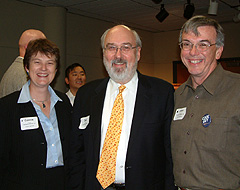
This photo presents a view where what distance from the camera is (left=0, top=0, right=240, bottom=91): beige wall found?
5617 millimetres

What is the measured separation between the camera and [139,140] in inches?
81.9

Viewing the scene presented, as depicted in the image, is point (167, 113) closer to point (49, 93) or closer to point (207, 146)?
point (207, 146)

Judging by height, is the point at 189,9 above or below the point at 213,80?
above

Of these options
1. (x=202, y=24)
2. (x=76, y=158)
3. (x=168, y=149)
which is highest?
(x=202, y=24)

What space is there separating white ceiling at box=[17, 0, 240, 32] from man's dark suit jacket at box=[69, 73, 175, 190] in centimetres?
396

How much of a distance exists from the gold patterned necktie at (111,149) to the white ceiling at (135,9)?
13.6 ft

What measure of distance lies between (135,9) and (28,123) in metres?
4.89

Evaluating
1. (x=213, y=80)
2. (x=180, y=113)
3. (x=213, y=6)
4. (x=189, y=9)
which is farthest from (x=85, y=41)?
(x=213, y=80)

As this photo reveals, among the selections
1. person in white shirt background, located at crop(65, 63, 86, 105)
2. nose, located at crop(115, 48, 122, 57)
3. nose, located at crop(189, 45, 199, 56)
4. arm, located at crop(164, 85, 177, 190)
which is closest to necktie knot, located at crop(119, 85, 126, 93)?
nose, located at crop(115, 48, 122, 57)

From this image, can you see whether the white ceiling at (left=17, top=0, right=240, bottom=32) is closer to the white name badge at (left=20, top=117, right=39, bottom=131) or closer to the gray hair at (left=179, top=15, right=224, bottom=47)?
the gray hair at (left=179, top=15, right=224, bottom=47)

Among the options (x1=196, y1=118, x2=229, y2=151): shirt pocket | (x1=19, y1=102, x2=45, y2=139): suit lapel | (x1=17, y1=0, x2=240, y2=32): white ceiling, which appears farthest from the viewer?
(x1=17, y1=0, x2=240, y2=32): white ceiling

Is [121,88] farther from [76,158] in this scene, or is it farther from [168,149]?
[76,158]

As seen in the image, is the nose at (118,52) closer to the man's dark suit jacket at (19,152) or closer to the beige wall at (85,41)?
the man's dark suit jacket at (19,152)

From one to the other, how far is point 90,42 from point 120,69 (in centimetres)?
541
